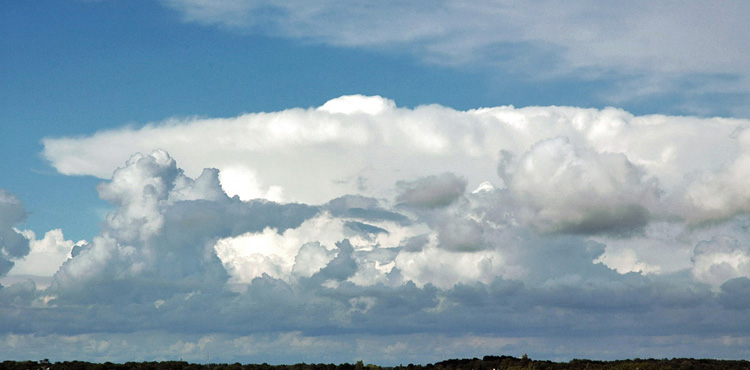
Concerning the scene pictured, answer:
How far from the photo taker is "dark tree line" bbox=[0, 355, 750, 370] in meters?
150

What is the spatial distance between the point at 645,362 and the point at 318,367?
64846mm

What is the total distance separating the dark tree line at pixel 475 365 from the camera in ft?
491

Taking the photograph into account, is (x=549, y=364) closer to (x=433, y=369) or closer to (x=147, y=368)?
(x=433, y=369)

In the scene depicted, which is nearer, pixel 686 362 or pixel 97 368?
pixel 686 362

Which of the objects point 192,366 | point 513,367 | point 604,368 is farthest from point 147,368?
point 604,368

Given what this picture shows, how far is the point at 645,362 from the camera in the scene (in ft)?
504

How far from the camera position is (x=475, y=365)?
540ft

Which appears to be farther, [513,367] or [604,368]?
[513,367]

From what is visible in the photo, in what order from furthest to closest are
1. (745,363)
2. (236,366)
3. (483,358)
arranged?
(236,366) → (483,358) → (745,363)

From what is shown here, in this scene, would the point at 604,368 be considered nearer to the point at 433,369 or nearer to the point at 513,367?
the point at 513,367

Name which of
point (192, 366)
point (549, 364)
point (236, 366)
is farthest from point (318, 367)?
point (549, 364)

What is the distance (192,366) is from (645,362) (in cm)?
9855

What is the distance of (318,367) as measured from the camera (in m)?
173

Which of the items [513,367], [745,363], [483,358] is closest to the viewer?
[745,363]
